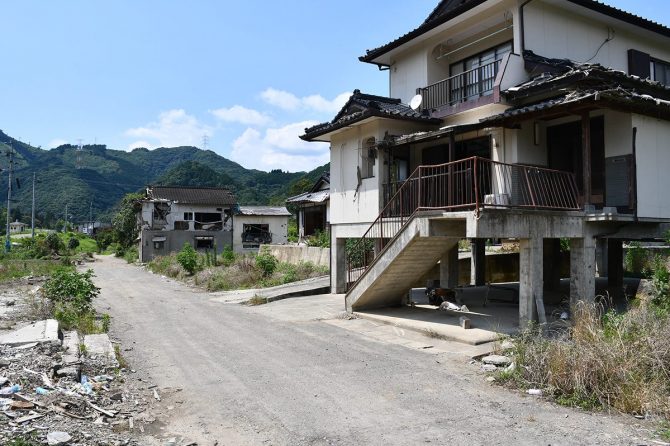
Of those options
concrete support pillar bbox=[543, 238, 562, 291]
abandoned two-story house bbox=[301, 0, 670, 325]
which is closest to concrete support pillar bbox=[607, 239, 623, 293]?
abandoned two-story house bbox=[301, 0, 670, 325]

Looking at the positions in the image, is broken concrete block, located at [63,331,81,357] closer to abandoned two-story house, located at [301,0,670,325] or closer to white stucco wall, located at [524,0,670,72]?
abandoned two-story house, located at [301,0,670,325]

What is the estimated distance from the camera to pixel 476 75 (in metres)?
14.3

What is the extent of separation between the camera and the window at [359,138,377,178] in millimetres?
15359

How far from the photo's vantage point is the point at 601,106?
34.2 ft

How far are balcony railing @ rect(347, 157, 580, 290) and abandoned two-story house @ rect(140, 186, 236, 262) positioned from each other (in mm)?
33864

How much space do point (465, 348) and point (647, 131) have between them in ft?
23.0

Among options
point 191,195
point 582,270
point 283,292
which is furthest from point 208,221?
point 582,270

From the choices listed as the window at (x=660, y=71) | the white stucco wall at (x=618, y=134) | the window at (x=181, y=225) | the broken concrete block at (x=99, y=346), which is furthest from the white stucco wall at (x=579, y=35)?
the window at (x=181, y=225)

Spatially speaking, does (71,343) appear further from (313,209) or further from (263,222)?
(263,222)

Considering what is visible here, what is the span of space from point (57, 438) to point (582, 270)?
420 inches

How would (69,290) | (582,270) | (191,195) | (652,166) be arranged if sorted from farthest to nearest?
(191,195) < (69,290) < (652,166) < (582,270)

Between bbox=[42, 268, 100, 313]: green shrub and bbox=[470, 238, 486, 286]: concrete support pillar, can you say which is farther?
bbox=[470, 238, 486, 286]: concrete support pillar

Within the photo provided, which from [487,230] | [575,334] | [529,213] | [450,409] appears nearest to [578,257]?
[529,213]

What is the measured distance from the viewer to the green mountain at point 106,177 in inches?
3433
